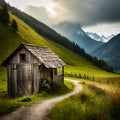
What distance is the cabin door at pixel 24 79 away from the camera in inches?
1399

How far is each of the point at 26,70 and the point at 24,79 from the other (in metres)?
1.26

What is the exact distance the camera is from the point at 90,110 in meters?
13.3

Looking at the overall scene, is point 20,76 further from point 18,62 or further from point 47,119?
point 47,119

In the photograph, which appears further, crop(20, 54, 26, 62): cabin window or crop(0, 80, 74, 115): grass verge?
crop(20, 54, 26, 62): cabin window

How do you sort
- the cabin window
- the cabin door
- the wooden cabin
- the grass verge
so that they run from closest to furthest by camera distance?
the grass verge < the wooden cabin < the cabin door < the cabin window

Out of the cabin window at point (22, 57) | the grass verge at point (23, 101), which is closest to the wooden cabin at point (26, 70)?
the cabin window at point (22, 57)

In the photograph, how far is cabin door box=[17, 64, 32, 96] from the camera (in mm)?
35531

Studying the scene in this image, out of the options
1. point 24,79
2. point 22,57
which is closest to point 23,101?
point 24,79

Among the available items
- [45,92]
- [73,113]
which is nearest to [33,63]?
[45,92]

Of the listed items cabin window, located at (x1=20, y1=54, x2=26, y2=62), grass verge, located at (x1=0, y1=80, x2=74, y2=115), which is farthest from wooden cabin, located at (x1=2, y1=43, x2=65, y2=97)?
grass verge, located at (x1=0, y1=80, x2=74, y2=115)

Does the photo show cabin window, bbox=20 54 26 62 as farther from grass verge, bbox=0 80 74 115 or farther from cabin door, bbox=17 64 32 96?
grass verge, bbox=0 80 74 115

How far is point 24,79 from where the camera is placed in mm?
35875

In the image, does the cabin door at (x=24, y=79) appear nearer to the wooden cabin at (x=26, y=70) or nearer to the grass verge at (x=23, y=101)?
the wooden cabin at (x=26, y=70)

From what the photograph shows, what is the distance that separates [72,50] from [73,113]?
6985 inches
